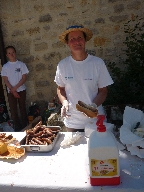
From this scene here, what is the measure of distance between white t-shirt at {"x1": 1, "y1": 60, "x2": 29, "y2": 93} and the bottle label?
3566 mm

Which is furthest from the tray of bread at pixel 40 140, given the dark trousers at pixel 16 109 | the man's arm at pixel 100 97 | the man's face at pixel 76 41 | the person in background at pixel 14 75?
the dark trousers at pixel 16 109

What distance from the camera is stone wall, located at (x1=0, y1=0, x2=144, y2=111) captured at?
4227 millimetres

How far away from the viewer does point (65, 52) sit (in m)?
4.60

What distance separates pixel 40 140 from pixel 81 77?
72 centimetres

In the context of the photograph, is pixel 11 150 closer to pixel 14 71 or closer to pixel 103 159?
pixel 103 159

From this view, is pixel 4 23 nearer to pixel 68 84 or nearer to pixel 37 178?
pixel 68 84

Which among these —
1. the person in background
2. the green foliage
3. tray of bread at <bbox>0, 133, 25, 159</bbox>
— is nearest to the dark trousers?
the person in background

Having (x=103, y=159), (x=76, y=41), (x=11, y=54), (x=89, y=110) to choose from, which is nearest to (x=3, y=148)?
(x=89, y=110)

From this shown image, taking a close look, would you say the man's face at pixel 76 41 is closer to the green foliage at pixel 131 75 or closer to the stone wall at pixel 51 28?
the green foliage at pixel 131 75

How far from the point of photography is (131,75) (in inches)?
155

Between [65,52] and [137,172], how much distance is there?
3503 millimetres

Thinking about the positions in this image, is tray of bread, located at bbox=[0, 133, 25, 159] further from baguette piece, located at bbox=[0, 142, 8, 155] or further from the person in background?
the person in background

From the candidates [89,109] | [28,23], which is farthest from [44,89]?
[89,109]

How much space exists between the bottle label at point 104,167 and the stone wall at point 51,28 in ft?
11.0
